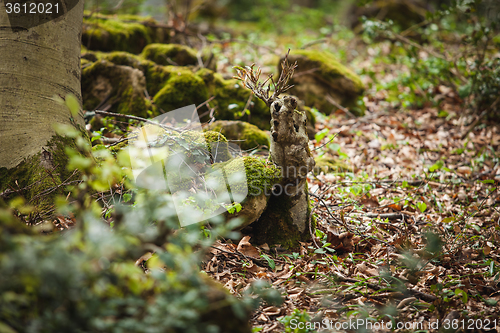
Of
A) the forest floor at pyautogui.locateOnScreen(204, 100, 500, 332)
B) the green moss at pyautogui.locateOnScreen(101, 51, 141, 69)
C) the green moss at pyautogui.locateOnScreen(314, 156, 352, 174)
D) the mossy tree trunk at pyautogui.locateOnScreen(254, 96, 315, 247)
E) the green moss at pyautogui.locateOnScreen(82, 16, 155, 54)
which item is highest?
the green moss at pyautogui.locateOnScreen(82, 16, 155, 54)

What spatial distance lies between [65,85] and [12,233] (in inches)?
75.1

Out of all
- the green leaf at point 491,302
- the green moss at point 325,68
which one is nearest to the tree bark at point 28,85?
the green leaf at point 491,302

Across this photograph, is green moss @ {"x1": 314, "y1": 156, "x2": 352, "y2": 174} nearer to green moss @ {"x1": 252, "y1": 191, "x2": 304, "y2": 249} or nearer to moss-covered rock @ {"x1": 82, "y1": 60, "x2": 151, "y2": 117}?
green moss @ {"x1": 252, "y1": 191, "x2": 304, "y2": 249}

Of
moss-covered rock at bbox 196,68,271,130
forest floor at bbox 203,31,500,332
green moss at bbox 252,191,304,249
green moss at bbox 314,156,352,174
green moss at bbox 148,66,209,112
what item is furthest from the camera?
moss-covered rock at bbox 196,68,271,130

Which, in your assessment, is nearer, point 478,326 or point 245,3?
point 478,326

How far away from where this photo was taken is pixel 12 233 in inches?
49.3

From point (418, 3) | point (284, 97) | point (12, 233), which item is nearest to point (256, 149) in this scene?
point (284, 97)

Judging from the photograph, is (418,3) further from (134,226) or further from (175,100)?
(134,226)

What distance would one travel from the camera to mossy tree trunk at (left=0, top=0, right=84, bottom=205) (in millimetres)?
2488

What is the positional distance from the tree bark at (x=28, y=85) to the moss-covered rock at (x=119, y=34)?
3.13 m

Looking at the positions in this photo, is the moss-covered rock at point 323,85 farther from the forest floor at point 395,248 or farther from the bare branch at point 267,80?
the bare branch at point 267,80

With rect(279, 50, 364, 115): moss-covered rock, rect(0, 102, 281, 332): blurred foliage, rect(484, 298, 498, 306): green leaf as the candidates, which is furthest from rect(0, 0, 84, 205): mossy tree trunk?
rect(279, 50, 364, 115): moss-covered rock

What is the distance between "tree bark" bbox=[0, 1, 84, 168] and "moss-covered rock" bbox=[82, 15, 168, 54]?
313 centimetres

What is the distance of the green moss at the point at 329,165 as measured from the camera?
4.22 metres
